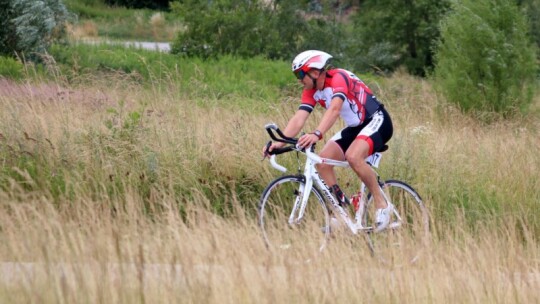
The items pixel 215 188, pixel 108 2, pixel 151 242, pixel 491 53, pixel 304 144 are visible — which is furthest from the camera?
pixel 108 2

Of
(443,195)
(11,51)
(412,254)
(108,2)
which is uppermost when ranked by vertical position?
(412,254)

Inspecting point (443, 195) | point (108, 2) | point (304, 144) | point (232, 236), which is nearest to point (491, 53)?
point (443, 195)

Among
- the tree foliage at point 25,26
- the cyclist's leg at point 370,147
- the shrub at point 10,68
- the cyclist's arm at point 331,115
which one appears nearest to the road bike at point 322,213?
the cyclist's leg at point 370,147

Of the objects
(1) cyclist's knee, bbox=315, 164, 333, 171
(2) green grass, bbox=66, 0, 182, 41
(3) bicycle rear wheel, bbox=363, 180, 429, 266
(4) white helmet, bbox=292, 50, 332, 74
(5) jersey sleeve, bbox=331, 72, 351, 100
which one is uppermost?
(4) white helmet, bbox=292, 50, 332, 74

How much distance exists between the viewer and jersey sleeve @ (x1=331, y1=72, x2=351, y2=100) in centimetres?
800

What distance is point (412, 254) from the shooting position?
23.9 ft

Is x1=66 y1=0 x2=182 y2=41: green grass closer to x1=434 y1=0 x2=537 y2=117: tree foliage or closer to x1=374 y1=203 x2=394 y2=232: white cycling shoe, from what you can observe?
x1=434 y1=0 x2=537 y2=117: tree foliage

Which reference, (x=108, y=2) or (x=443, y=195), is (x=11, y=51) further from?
(x=108, y=2)

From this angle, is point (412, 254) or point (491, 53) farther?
point (491, 53)

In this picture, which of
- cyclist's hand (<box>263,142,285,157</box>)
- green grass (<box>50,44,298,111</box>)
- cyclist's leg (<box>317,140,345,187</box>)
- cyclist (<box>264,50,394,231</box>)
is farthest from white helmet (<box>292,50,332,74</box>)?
green grass (<box>50,44,298,111</box>)

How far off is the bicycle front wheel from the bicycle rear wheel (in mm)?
414

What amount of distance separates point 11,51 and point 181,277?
49.6 feet

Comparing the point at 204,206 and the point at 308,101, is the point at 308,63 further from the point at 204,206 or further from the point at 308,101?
the point at 204,206

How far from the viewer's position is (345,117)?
8320 mm
